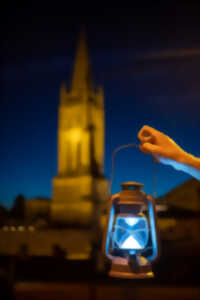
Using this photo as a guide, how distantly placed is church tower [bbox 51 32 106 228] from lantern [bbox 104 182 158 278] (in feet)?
82.6

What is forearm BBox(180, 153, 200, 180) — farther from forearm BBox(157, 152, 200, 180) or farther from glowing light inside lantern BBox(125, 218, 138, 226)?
glowing light inside lantern BBox(125, 218, 138, 226)

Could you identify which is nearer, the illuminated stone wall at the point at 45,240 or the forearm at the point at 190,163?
the forearm at the point at 190,163

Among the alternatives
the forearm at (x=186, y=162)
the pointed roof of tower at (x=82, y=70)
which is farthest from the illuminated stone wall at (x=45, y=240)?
the pointed roof of tower at (x=82, y=70)

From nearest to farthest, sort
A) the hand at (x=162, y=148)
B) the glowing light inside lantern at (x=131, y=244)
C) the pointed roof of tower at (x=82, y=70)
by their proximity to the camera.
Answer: the glowing light inside lantern at (x=131, y=244) < the hand at (x=162, y=148) < the pointed roof of tower at (x=82, y=70)

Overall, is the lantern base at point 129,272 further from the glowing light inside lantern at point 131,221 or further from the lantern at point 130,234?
the glowing light inside lantern at point 131,221

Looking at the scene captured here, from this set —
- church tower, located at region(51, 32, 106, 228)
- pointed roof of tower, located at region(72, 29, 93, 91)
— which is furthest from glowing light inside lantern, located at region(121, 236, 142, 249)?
pointed roof of tower, located at region(72, 29, 93, 91)

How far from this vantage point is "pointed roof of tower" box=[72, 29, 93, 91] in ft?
107

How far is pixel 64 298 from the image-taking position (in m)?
2.85

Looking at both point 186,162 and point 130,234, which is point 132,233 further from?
point 186,162

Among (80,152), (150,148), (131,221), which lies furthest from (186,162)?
(80,152)

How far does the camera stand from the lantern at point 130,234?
6.37 feet

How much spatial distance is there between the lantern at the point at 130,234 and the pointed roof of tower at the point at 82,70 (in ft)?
102

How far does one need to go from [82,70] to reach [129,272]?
107ft

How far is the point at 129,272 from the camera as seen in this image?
1.96 meters
